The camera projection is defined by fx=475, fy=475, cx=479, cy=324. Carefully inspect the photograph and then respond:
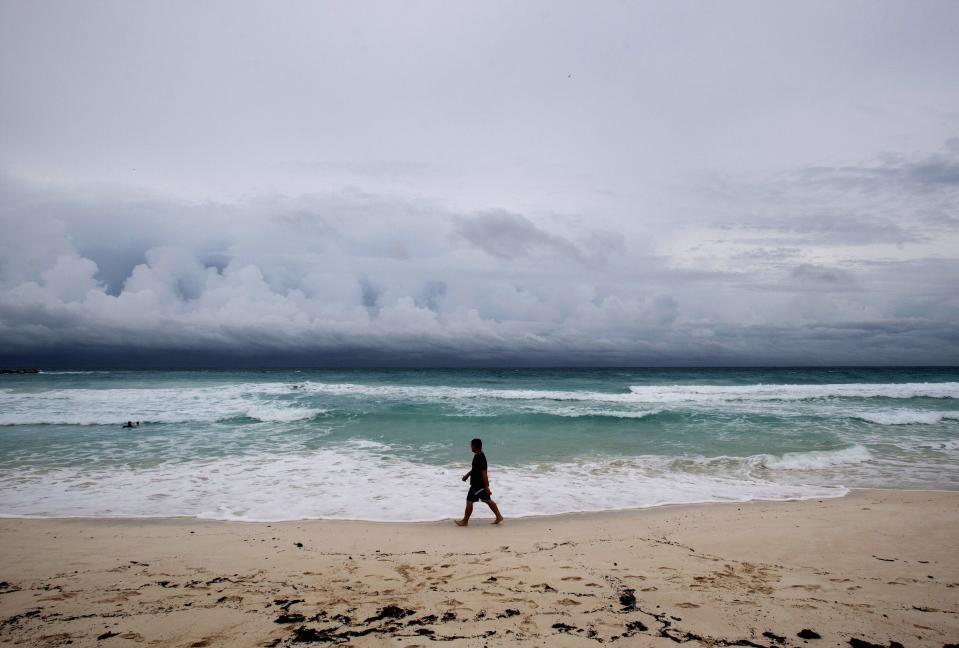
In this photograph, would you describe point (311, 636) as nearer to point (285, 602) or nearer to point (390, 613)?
point (390, 613)

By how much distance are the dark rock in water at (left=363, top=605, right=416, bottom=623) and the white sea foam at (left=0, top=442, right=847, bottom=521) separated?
3885 millimetres

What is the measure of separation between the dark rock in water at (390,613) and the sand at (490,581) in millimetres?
17

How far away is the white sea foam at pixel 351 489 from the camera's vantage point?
8.89 meters

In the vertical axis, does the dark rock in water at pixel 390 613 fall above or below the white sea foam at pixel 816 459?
above

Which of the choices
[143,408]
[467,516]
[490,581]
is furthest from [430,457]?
[143,408]

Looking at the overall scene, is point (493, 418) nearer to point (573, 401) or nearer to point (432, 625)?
point (573, 401)

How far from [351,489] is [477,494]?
3550mm

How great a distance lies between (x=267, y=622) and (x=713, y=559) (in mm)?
5284

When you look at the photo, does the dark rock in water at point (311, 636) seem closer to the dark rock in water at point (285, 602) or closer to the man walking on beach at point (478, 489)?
the dark rock in water at point (285, 602)

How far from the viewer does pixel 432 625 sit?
14.1 ft

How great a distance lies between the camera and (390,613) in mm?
4555

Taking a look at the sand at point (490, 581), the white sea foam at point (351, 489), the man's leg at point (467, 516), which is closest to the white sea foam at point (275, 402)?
the white sea foam at point (351, 489)

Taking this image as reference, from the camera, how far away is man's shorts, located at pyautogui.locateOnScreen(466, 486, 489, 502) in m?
8.09

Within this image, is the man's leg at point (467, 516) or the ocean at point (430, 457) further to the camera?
the ocean at point (430, 457)
